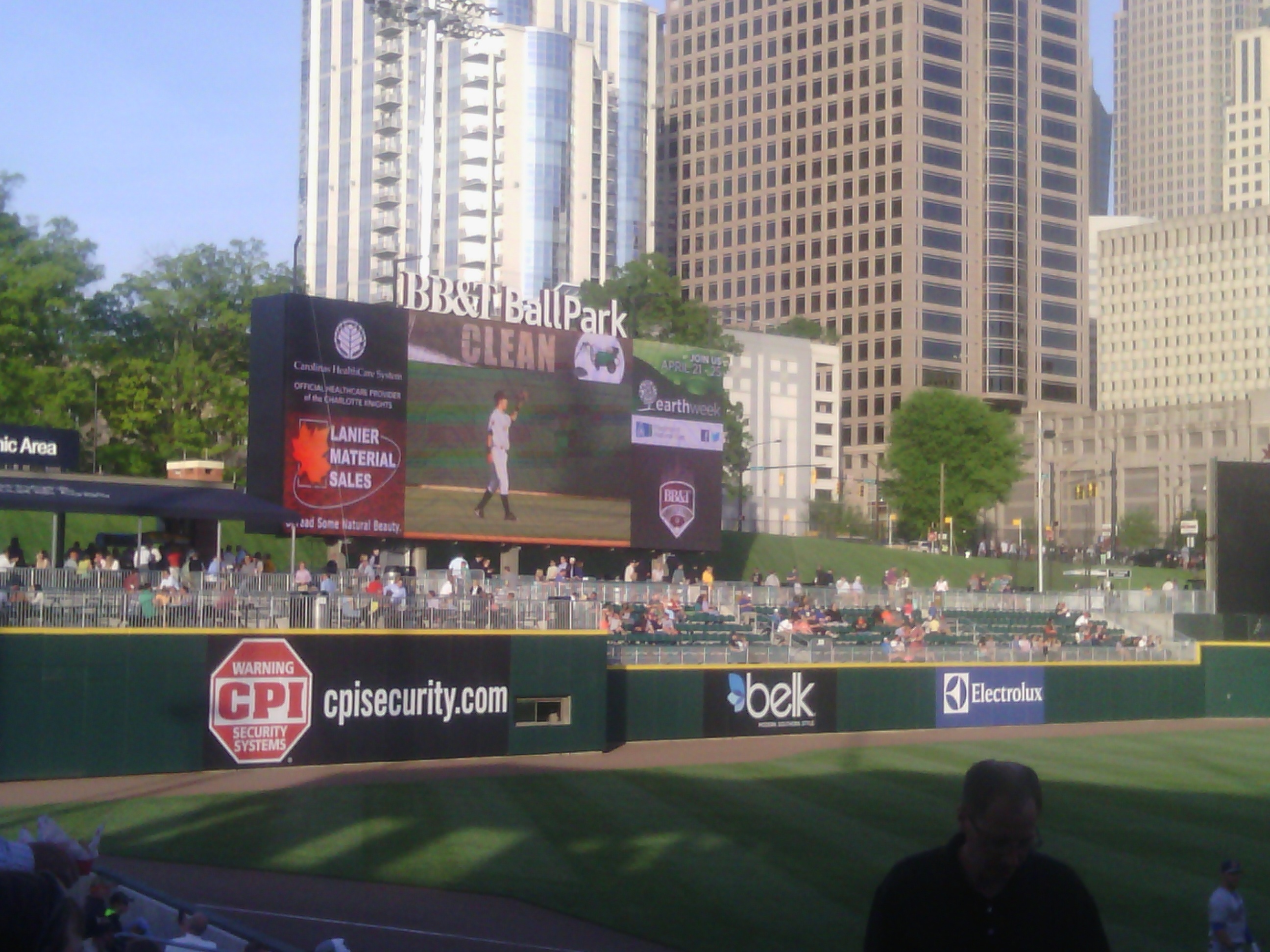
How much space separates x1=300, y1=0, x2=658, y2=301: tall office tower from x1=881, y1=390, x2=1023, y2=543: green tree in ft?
107

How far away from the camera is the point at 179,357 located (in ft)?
198

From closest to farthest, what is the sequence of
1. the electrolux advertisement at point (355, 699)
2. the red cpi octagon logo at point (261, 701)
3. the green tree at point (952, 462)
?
the red cpi octagon logo at point (261, 701), the electrolux advertisement at point (355, 699), the green tree at point (952, 462)

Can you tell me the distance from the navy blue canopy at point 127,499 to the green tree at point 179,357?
2397cm

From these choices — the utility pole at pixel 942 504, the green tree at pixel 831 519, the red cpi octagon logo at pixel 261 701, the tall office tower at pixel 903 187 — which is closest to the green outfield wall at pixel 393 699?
the red cpi octagon logo at pixel 261 701

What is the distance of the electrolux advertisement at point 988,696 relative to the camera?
42594mm

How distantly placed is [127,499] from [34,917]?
29.8 metres

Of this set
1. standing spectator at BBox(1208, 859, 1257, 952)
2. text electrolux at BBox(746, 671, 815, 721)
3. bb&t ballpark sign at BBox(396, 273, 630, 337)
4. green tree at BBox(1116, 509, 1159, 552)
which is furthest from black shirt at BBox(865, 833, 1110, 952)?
green tree at BBox(1116, 509, 1159, 552)

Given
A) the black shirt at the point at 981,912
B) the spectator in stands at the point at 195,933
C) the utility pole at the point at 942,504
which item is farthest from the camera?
the utility pole at the point at 942,504

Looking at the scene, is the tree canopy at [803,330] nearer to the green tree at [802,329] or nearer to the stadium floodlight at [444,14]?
the green tree at [802,329]

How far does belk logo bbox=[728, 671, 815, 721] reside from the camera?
38375 millimetres

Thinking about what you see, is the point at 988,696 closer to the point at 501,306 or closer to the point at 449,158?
the point at 501,306

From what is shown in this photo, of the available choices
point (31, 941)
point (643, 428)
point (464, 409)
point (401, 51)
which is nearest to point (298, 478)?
point (464, 409)

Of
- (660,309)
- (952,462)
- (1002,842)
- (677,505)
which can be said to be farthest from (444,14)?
(1002,842)

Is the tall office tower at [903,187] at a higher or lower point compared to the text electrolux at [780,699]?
higher
